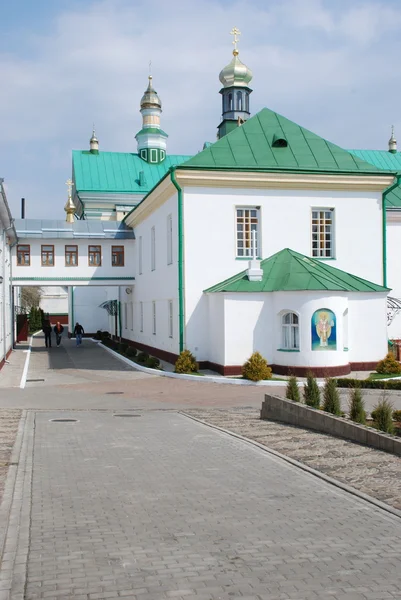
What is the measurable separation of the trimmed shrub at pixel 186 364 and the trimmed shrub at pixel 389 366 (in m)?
6.44

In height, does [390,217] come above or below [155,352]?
above

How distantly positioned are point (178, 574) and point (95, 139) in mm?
51561

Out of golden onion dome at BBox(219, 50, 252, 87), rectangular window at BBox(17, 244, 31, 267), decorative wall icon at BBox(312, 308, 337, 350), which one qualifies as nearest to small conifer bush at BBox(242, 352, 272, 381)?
decorative wall icon at BBox(312, 308, 337, 350)

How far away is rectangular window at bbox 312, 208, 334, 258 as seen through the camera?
2667 cm

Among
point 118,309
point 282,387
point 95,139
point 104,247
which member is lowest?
point 282,387

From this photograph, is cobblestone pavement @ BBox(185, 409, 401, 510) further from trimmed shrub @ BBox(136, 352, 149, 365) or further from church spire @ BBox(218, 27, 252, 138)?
church spire @ BBox(218, 27, 252, 138)

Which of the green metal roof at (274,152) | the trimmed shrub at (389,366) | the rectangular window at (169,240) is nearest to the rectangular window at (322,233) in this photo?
the green metal roof at (274,152)

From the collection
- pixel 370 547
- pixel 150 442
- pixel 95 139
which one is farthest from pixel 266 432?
pixel 95 139

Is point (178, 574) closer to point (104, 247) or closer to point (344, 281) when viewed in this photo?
point (344, 281)

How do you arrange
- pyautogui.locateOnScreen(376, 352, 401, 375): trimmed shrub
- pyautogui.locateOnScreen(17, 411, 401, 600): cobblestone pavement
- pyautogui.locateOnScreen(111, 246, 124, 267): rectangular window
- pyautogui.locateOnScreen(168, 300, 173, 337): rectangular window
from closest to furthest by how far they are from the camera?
pyautogui.locateOnScreen(17, 411, 401, 600): cobblestone pavement < pyautogui.locateOnScreen(376, 352, 401, 375): trimmed shrub < pyautogui.locateOnScreen(168, 300, 173, 337): rectangular window < pyautogui.locateOnScreen(111, 246, 124, 267): rectangular window

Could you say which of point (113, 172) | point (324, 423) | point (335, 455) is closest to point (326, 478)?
point (335, 455)

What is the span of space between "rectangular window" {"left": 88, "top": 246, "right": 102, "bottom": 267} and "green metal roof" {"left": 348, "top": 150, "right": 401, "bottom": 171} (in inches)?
897

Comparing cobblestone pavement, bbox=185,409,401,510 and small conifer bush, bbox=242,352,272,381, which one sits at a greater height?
small conifer bush, bbox=242,352,272,381

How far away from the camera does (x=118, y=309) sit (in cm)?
4341
